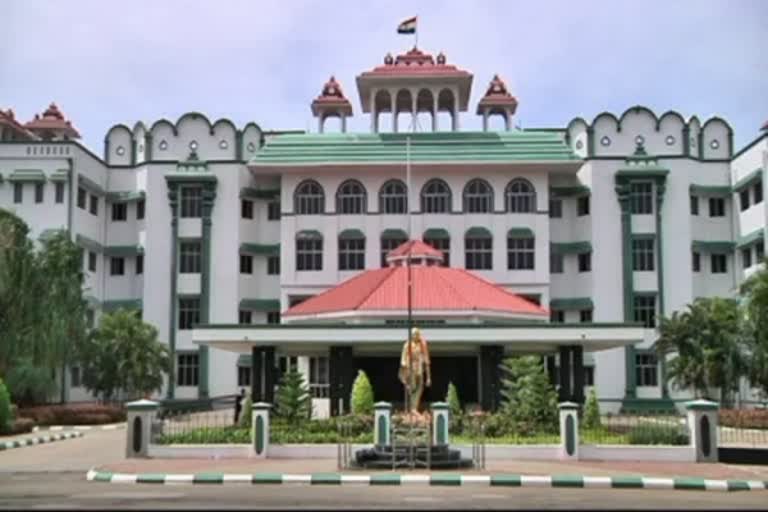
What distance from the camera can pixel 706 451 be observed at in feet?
81.2

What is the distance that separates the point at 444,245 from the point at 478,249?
5.80 feet

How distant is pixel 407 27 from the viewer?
1811 inches

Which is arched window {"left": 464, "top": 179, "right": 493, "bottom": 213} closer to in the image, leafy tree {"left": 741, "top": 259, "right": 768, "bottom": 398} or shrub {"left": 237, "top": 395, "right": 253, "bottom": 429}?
leafy tree {"left": 741, "top": 259, "right": 768, "bottom": 398}

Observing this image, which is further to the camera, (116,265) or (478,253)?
(116,265)

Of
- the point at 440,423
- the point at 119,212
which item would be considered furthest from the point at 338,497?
the point at 119,212

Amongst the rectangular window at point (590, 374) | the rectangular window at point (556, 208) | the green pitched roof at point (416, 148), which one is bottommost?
the rectangular window at point (590, 374)

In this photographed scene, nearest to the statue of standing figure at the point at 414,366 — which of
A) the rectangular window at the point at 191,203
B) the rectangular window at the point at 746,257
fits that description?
the rectangular window at the point at 191,203

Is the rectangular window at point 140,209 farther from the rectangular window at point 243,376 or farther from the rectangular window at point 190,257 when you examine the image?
the rectangular window at point 243,376

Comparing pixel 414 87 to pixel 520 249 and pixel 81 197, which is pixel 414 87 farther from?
pixel 81 197

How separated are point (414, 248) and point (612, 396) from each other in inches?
585

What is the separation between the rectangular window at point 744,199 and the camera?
5178 cm

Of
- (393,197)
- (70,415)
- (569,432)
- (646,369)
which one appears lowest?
(70,415)

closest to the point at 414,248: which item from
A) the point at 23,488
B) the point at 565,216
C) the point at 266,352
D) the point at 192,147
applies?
the point at 266,352

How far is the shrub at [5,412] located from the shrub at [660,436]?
20.1 metres
